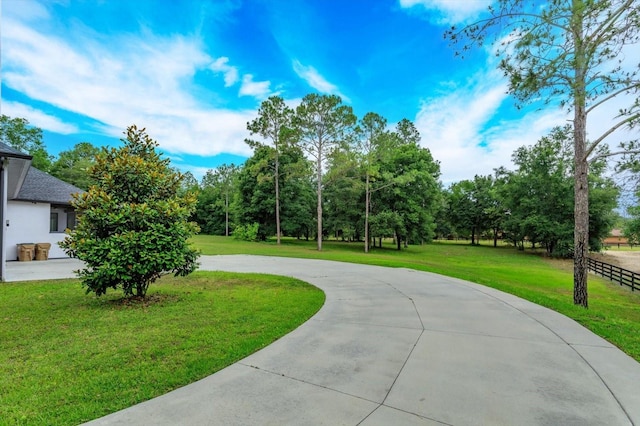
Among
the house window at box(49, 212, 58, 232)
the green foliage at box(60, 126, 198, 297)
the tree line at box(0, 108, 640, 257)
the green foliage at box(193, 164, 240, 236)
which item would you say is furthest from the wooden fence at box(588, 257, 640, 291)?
the green foliage at box(193, 164, 240, 236)

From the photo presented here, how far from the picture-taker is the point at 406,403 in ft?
7.53

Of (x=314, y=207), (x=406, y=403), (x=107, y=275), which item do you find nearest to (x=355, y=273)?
(x=107, y=275)

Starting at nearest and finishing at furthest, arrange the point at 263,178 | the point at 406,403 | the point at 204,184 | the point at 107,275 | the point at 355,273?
the point at 406,403 → the point at 107,275 → the point at 355,273 → the point at 263,178 → the point at 204,184

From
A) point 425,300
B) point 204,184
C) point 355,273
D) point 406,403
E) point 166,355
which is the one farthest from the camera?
point 204,184

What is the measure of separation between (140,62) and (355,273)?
12.0 metres

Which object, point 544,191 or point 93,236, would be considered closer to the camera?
point 93,236

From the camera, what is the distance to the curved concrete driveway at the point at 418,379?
213cm

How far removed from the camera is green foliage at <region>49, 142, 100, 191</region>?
111 ft

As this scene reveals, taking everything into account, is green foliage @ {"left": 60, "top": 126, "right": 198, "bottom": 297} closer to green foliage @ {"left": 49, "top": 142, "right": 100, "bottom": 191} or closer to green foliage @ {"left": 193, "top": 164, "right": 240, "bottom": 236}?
green foliage @ {"left": 49, "top": 142, "right": 100, "bottom": 191}

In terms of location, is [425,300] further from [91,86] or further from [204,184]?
[204,184]

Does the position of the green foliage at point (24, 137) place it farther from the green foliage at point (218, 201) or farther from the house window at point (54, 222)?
the house window at point (54, 222)

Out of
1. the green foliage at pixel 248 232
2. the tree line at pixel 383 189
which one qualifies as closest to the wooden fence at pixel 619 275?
the tree line at pixel 383 189

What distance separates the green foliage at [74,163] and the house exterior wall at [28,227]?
78.0 feet

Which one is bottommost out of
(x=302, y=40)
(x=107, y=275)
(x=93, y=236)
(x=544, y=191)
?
(x=107, y=275)
